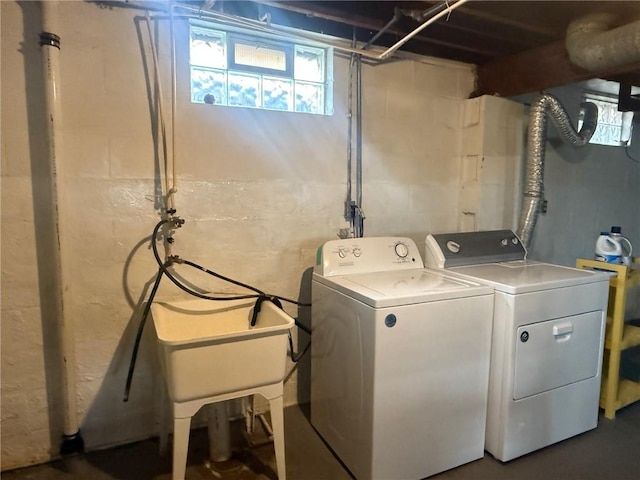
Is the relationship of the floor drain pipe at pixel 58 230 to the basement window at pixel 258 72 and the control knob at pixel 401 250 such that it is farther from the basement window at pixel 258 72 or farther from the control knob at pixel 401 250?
the control knob at pixel 401 250

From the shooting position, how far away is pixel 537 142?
8.33 ft

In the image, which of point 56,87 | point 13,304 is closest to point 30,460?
point 13,304

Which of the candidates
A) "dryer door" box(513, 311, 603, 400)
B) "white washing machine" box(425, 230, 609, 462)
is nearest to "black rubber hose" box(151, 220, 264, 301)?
"white washing machine" box(425, 230, 609, 462)

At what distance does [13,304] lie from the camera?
1.70 m

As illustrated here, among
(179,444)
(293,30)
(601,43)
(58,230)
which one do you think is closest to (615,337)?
(601,43)

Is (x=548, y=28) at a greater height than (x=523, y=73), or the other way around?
(x=548, y=28)

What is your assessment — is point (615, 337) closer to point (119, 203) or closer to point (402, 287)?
point (402, 287)

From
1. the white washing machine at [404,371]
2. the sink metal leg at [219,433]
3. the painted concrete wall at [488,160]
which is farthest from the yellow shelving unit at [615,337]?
the sink metal leg at [219,433]

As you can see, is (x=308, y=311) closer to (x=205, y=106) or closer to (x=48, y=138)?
(x=205, y=106)

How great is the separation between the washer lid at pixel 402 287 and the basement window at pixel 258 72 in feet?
3.21

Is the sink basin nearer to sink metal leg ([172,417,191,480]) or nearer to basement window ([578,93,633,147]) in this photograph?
sink metal leg ([172,417,191,480])

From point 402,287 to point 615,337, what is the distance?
1.35m

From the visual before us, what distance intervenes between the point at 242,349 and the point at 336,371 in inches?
22.0

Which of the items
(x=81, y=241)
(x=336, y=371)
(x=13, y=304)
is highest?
(x=81, y=241)
